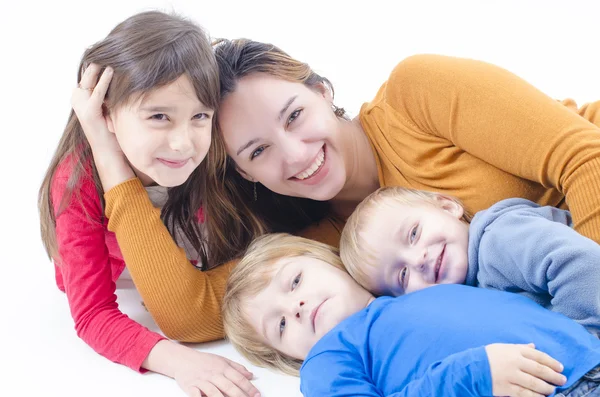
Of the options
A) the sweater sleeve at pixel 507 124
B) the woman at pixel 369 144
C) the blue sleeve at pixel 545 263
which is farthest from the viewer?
the woman at pixel 369 144

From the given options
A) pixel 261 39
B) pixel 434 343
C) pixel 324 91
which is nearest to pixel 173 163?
pixel 324 91

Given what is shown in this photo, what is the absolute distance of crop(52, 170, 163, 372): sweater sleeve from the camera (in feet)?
6.91

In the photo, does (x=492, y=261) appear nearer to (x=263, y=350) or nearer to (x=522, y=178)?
(x=522, y=178)

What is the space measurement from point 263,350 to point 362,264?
33 cm

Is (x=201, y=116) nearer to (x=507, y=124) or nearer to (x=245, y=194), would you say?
(x=245, y=194)

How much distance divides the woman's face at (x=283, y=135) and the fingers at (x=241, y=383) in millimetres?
578

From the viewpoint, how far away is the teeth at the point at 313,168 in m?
2.29

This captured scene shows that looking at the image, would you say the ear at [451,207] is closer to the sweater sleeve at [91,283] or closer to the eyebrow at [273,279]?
the eyebrow at [273,279]

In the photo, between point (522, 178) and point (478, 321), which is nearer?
point (478, 321)

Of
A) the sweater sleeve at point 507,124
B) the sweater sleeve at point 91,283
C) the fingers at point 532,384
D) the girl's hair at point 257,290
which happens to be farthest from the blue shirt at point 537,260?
the sweater sleeve at point 91,283

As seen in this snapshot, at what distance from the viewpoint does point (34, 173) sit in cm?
329

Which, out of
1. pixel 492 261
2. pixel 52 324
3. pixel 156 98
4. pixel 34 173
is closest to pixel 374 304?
pixel 492 261

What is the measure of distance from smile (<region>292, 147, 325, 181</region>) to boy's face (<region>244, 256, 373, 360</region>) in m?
0.36

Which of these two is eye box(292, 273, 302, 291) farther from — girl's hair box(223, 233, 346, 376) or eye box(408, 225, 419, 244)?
eye box(408, 225, 419, 244)
